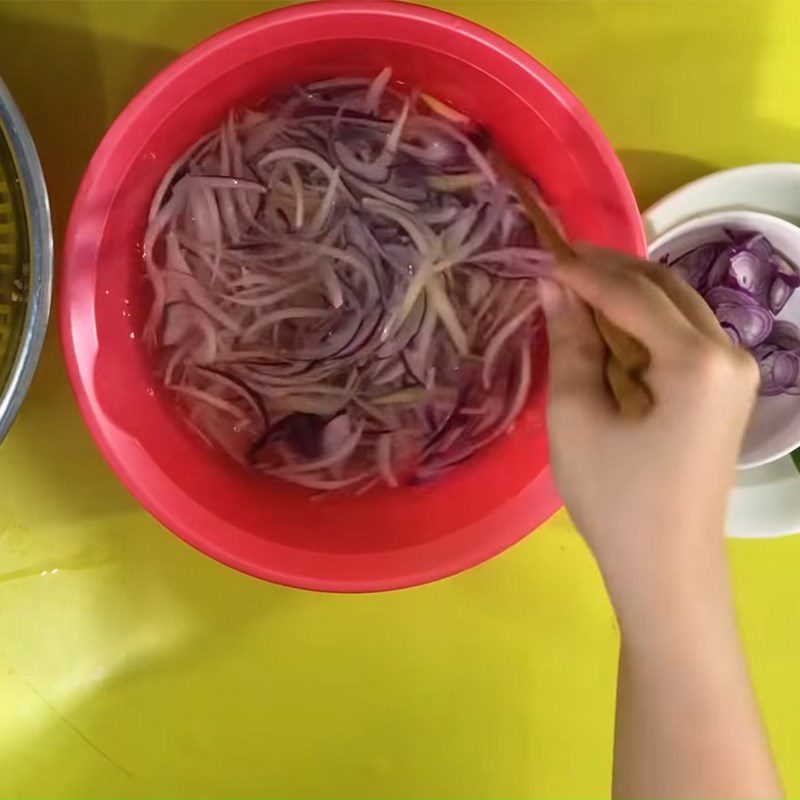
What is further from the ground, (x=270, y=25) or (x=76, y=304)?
(x=270, y=25)

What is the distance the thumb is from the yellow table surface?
0.19 meters

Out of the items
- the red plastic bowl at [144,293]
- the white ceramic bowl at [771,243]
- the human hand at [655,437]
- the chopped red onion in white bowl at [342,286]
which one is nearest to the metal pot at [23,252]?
the red plastic bowl at [144,293]

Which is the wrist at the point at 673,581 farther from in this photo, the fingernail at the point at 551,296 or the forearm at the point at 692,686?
the fingernail at the point at 551,296

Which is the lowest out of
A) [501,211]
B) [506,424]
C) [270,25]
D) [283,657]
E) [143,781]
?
[143,781]

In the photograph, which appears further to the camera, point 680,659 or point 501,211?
point 501,211

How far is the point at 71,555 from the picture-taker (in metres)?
0.79

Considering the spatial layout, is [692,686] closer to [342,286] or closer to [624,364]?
[624,364]

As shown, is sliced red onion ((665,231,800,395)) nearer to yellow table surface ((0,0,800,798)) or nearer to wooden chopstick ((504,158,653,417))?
yellow table surface ((0,0,800,798))

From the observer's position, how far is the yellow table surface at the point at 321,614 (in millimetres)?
761

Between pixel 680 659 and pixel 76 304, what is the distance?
0.48 m

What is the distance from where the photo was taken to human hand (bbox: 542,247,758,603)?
0.52 meters

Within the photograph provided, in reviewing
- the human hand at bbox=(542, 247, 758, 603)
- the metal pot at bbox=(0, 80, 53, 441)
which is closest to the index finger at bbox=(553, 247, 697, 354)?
the human hand at bbox=(542, 247, 758, 603)

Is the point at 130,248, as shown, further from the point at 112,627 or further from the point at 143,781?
the point at 143,781

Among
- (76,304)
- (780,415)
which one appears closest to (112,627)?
(76,304)
